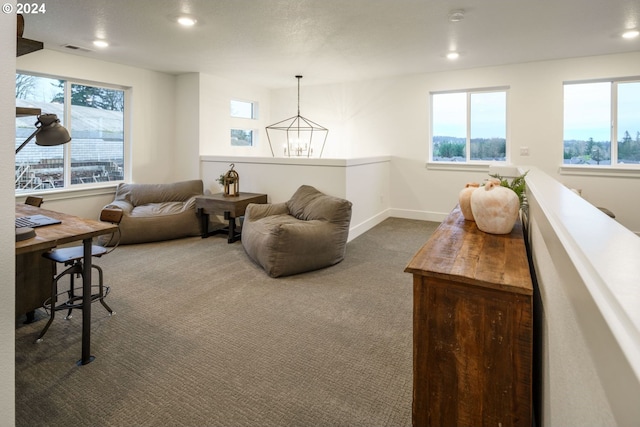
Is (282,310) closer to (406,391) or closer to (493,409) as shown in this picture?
(406,391)

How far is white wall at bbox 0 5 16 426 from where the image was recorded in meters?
1.07

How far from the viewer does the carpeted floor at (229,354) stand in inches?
69.4

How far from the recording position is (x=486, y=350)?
1.32 m

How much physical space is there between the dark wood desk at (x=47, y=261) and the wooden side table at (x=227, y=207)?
2.26 m

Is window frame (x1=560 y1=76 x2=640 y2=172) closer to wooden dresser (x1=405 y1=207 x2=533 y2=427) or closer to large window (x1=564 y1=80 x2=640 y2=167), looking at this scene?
large window (x1=564 y1=80 x2=640 y2=167)

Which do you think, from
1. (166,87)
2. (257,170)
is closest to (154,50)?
(166,87)

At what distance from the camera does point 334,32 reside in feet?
13.0

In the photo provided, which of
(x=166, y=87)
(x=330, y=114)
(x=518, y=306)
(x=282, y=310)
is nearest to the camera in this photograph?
(x=518, y=306)

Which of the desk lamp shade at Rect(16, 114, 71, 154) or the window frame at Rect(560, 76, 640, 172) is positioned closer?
the desk lamp shade at Rect(16, 114, 71, 154)

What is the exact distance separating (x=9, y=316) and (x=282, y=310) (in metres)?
Result: 1.88

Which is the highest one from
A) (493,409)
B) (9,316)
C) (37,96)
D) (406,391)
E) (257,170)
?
(37,96)

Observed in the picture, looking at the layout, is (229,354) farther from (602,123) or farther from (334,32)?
(602,123)

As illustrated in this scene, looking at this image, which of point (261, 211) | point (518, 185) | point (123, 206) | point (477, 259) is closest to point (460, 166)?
point (261, 211)

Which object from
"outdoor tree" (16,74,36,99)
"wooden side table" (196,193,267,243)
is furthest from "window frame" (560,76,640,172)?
"outdoor tree" (16,74,36,99)
